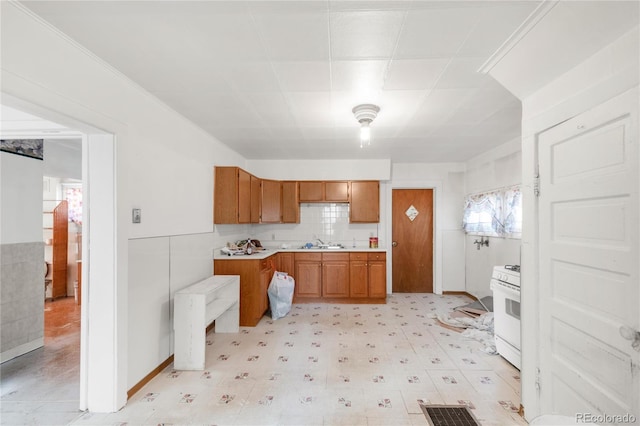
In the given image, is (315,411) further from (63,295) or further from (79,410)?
(63,295)

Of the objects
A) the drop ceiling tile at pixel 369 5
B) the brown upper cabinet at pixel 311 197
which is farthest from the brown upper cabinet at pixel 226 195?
the drop ceiling tile at pixel 369 5

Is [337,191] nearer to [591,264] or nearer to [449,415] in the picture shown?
[449,415]

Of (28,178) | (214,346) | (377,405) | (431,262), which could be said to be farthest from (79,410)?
(431,262)

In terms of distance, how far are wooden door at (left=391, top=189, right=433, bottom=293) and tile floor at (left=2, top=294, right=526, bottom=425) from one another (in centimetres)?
188

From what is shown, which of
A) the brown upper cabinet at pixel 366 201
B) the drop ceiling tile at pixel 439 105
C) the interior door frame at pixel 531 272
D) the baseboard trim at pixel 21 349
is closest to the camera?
the interior door frame at pixel 531 272

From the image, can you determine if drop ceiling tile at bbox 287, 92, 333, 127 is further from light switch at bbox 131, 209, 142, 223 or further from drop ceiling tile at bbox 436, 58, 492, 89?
light switch at bbox 131, 209, 142, 223

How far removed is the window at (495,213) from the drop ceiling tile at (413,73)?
245 centimetres

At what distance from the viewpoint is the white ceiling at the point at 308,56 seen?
61.6 inches

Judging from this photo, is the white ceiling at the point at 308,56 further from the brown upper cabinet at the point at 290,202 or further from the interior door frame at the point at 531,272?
the brown upper cabinet at the point at 290,202

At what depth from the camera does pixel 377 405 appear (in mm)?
2252

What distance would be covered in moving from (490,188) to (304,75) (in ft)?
12.3

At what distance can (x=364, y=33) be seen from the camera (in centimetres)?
175

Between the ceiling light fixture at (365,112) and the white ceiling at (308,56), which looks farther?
the ceiling light fixture at (365,112)

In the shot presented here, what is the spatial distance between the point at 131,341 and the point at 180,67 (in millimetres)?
2138
